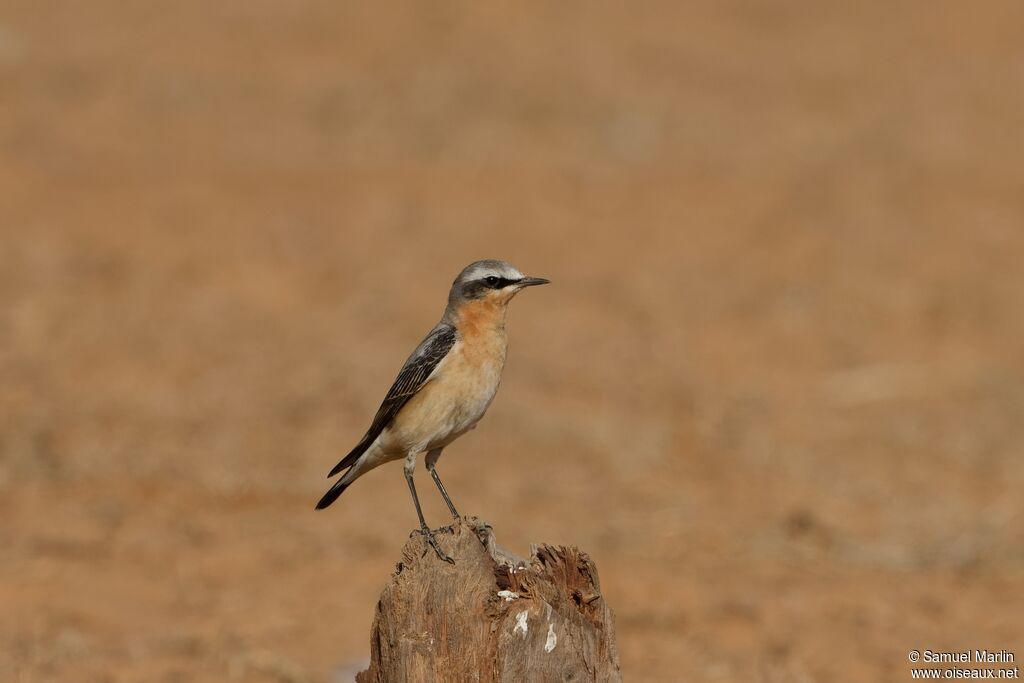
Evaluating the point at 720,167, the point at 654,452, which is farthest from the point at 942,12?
the point at 654,452

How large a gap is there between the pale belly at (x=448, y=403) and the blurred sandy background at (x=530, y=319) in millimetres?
2594

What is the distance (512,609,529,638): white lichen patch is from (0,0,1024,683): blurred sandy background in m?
3.72

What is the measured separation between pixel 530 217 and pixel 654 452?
592 cm

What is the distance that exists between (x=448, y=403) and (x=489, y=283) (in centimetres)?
75

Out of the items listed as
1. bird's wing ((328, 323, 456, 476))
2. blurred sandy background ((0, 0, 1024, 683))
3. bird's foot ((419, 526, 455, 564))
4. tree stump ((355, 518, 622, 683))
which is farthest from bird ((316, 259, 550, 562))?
blurred sandy background ((0, 0, 1024, 683))

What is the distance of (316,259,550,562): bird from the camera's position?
7867mm

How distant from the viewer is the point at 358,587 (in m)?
11.4

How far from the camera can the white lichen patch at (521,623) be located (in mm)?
6340

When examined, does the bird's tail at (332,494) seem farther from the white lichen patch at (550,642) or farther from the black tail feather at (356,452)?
the white lichen patch at (550,642)

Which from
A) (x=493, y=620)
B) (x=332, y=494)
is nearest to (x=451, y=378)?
(x=332, y=494)

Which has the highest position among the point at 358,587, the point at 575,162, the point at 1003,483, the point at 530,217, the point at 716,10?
the point at 716,10

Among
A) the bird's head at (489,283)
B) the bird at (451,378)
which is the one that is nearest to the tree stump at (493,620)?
the bird at (451,378)

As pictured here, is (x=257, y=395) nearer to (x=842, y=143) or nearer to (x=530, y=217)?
(x=530, y=217)

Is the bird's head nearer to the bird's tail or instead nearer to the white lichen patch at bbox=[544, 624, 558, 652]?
the bird's tail
